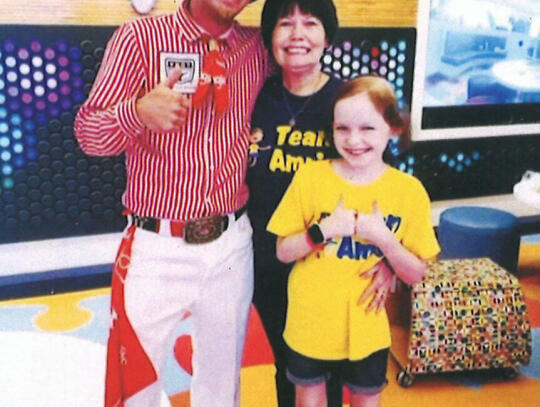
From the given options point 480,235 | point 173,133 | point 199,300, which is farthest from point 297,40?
point 480,235

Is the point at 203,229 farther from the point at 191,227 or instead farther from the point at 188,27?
the point at 188,27

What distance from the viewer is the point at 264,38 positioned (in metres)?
1.03

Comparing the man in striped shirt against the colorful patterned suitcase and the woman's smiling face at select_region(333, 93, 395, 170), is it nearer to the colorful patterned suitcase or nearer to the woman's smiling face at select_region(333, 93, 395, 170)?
the woman's smiling face at select_region(333, 93, 395, 170)

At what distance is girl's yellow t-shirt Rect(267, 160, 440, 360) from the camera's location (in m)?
0.96

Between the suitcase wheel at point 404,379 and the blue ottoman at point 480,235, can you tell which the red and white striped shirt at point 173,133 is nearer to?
the suitcase wheel at point 404,379

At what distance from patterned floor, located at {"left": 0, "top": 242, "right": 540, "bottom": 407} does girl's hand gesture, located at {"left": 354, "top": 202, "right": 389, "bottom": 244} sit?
719 millimetres

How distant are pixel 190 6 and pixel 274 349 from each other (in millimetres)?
611

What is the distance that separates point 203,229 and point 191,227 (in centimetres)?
2

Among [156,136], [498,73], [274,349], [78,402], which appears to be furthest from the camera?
[498,73]

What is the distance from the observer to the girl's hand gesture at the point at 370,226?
0.91 meters

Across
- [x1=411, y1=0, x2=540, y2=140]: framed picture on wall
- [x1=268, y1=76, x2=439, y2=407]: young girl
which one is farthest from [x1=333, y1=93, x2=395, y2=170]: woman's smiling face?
[x1=411, y1=0, x2=540, y2=140]: framed picture on wall

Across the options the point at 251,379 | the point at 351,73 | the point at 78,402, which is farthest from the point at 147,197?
the point at 351,73

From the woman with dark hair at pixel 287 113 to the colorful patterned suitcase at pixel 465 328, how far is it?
0.59 m

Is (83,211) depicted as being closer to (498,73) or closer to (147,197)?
(147,197)
